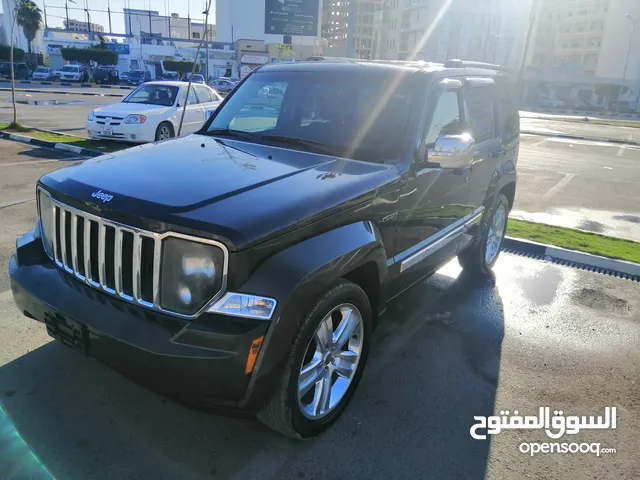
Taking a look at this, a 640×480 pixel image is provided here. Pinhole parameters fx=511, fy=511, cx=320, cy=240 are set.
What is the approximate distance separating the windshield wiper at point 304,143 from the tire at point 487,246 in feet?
7.09

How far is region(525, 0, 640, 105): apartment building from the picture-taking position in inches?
3115

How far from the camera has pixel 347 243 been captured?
2699mm

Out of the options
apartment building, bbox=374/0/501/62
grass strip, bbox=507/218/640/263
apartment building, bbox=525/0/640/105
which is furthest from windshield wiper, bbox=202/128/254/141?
apartment building, bbox=525/0/640/105

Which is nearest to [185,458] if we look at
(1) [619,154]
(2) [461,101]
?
(2) [461,101]

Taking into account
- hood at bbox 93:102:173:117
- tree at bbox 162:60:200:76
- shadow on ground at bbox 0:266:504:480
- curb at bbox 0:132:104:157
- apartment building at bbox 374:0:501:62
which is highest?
apartment building at bbox 374:0:501:62

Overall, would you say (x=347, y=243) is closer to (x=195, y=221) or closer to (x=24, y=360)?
(x=195, y=221)

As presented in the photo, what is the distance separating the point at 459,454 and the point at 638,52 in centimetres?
9978

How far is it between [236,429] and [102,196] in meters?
1.45

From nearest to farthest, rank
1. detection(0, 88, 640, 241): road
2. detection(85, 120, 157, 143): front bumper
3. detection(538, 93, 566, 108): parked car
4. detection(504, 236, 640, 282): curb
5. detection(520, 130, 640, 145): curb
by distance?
detection(504, 236, 640, 282): curb → detection(0, 88, 640, 241): road → detection(85, 120, 157, 143): front bumper → detection(520, 130, 640, 145): curb → detection(538, 93, 566, 108): parked car

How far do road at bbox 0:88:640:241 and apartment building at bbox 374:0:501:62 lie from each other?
186 ft

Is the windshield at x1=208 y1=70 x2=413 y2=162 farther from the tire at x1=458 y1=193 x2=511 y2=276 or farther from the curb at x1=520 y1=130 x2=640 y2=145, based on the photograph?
the curb at x1=520 y1=130 x2=640 y2=145

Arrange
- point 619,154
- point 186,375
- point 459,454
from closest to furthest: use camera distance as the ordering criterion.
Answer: point 186,375, point 459,454, point 619,154

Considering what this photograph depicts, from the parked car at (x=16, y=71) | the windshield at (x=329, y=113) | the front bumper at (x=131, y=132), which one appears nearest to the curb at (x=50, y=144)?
the front bumper at (x=131, y=132)

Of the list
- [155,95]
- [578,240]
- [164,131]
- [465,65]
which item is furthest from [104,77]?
[465,65]
